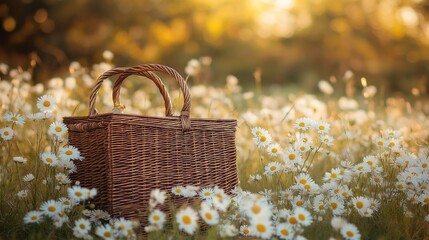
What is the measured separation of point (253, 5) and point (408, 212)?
11616mm

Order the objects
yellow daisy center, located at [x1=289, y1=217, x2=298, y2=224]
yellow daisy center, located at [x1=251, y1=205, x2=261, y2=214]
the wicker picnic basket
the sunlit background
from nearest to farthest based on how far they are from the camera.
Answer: yellow daisy center, located at [x1=251, y1=205, x2=261, y2=214]
yellow daisy center, located at [x1=289, y1=217, x2=298, y2=224]
the wicker picnic basket
the sunlit background

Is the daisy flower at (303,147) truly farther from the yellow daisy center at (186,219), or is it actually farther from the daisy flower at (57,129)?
the daisy flower at (57,129)

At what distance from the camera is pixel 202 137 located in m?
2.46

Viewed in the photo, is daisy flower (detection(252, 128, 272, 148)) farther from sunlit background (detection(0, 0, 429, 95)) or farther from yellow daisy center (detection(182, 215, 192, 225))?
sunlit background (detection(0, 0, 429, 95))

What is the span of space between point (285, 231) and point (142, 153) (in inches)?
Result: 28.2

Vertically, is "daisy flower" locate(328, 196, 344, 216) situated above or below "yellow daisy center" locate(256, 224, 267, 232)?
above

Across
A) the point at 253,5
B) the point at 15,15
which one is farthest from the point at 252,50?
the point at 15,15

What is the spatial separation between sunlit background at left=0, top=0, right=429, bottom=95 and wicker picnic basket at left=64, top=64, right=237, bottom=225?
24.6 ft

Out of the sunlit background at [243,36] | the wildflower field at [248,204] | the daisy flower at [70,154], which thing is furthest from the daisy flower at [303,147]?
the sunlit background at [243,36]

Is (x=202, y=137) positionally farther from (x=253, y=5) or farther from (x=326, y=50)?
(x=326, y=50)

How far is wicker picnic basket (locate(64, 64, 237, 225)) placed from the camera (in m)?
2.19

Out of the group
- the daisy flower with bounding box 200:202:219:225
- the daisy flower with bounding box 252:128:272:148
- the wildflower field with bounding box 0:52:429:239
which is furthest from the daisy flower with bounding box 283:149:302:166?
the daisy flower with bounding box 200:202:219:225

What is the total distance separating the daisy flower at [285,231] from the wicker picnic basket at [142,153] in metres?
0.57

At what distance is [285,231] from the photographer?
6.48 ft
